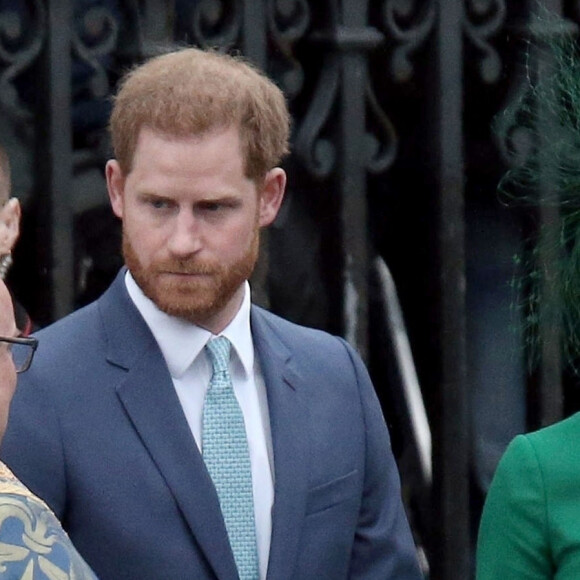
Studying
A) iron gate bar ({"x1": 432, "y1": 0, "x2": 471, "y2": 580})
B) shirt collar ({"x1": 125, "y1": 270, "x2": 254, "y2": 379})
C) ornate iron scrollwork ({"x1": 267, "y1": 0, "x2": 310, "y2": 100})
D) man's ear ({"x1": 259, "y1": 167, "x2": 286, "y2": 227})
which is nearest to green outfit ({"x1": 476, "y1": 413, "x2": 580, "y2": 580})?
shirt collar ({"x1": 125, "y1": 270, "x2": 254, "y2": 379})

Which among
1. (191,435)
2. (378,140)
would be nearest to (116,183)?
(191,435)

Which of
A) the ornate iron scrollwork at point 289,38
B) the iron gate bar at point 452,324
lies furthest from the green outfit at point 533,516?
the ornate iron scrollwork at point 289,38

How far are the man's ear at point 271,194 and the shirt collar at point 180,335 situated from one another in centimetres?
14

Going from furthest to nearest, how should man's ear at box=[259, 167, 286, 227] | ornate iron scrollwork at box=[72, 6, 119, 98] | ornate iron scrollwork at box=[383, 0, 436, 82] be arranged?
ornate iron scrollwork at box=[383, 0, 436, 82] → ornate iron scrollwork at box=[72, 6, 119, 98] → man's ear at box=[259, 167, 286, 227]

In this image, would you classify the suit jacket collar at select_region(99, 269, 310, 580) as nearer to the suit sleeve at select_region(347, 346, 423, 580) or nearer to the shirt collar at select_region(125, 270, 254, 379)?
the shirt collar at select_region(125, 270, 254, 379)

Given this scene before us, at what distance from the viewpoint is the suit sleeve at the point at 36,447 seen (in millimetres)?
3529

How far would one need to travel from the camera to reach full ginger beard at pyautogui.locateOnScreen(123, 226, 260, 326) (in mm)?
3592

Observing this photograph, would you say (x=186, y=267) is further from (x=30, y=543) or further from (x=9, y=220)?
(x=30, y=543)

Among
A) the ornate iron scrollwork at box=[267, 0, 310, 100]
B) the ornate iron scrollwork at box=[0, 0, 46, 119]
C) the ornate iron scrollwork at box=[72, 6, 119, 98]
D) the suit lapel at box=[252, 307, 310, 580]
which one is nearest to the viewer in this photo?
the suit lapel at box=[252, 307, 310, 580]

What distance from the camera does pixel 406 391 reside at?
16.4ft

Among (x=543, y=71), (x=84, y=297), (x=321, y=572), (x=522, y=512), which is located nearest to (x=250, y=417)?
(x=321, y=572)

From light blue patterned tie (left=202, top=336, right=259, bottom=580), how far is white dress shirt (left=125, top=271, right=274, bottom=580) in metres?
0.02

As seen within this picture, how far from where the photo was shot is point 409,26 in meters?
4.85

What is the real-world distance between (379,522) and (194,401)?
43 cm
